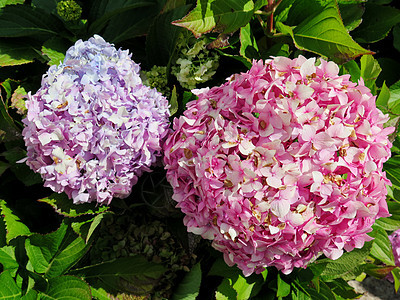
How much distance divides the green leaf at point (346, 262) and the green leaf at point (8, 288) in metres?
0.89

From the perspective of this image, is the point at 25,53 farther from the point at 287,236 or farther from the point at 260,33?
the point at 287,236

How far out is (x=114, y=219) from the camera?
1474mm

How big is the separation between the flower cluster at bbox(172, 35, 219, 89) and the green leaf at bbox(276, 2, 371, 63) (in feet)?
0.76

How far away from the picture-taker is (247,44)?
1.35 metres

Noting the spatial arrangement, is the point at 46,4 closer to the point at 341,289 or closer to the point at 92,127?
the point at 92,127

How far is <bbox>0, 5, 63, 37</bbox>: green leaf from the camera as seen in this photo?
145 cm

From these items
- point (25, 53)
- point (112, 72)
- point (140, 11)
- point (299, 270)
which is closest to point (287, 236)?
point (299, 270)

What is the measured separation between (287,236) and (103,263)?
630mm

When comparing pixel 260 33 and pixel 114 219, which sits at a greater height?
pixel 260 33

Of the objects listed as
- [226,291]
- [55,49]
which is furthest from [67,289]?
[55,49]

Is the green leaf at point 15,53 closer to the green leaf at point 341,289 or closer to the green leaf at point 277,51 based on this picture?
the green leaf at point 277,51

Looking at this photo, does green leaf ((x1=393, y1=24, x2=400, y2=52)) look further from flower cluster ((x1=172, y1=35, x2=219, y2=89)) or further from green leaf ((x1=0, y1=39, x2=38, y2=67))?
green leaf ((x1=0, y1=39, x2=38, y2=67))

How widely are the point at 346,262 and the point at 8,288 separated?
3.22 feet

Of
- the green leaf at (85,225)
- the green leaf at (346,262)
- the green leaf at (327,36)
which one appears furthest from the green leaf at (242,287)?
the green leaf at (327,36)
